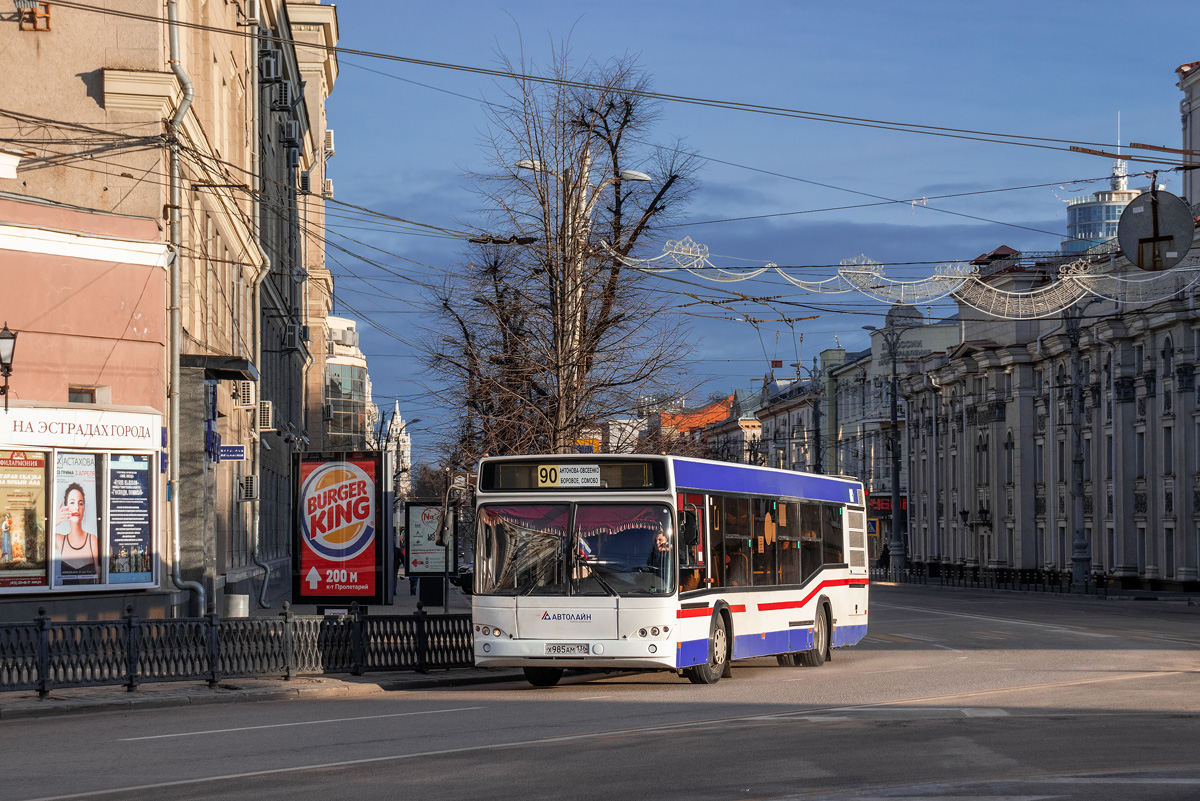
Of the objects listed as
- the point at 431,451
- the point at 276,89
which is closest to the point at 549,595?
the point at 431,451

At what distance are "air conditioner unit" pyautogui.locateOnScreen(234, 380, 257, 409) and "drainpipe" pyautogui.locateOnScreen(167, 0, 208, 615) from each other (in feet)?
20.3

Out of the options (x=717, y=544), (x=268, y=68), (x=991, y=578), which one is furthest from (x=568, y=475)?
A: (x=991, y=578)

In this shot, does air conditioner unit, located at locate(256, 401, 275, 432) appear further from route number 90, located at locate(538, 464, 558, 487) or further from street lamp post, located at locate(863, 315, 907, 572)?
street lamp post, located at locate(863, 315, 907, 572)

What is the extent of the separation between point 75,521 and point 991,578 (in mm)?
65354

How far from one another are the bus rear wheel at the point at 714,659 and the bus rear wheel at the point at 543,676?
1790 millimetres

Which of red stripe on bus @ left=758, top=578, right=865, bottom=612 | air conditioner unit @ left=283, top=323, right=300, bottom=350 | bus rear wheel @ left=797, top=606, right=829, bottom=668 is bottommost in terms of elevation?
bus rear wheel @ left=797, top=606, right=829, bottom=668

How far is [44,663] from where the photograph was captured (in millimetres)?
17312

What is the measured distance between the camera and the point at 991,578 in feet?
264

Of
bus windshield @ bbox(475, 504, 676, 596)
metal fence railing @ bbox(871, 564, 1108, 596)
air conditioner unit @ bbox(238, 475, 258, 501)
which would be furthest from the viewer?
metal fence railing @ bbox(871, 564, 1108, 596)

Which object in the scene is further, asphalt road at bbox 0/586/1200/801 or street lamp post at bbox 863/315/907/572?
street lamp post at bbox 863/315/907/572

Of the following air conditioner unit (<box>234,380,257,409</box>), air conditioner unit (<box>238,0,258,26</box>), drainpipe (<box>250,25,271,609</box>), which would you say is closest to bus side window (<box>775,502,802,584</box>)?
air conditioner unit (<box>234,380,257,409</box>)

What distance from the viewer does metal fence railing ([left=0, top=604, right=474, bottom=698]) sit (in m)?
17.4

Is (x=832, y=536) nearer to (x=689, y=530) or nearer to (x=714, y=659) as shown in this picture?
Answer: (x=714, y=659)

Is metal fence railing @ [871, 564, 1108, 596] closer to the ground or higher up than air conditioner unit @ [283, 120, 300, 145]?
closer to the ground
